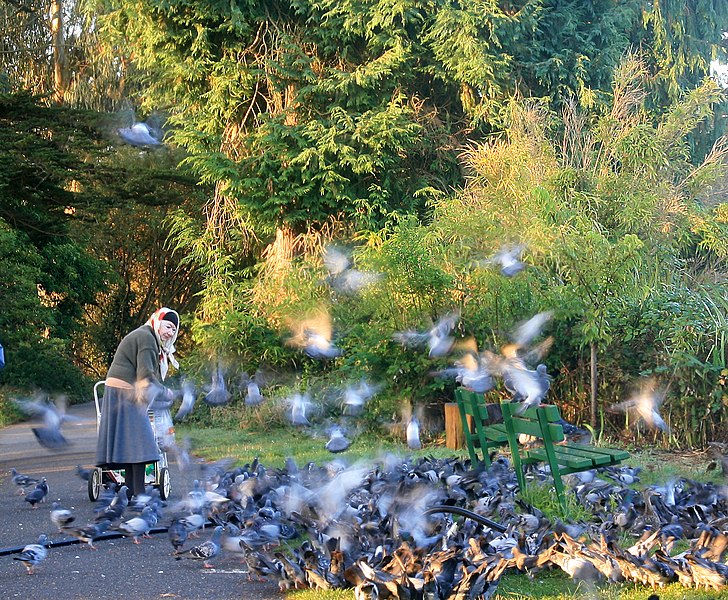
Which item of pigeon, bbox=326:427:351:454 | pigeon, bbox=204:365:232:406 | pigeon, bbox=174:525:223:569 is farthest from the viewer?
pigeon, bbox=204:365:232:406

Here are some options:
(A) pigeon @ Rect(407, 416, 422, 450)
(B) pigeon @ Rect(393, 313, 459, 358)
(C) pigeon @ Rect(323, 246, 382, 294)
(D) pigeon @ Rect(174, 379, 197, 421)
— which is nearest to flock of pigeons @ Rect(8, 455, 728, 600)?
(A) pigeon @ Rect(407, 416, 422, 450)

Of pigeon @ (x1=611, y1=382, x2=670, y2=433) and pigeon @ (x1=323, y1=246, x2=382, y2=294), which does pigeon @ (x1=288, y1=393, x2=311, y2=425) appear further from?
pigeon @ (x1=611, y1=382, x2=670, y2=433)

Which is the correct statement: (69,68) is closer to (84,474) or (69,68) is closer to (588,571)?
(84,474)

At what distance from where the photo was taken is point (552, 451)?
673 cm

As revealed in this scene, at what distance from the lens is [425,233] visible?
1388 centimetres

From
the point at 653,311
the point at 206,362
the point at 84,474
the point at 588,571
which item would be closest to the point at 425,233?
the point at 653,311

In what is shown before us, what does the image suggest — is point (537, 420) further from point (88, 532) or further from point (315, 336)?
point (315, 336)

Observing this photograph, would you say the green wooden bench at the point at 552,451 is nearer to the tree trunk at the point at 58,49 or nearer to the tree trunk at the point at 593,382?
the tree trunk at the point at 593,382

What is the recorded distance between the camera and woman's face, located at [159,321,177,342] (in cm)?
821

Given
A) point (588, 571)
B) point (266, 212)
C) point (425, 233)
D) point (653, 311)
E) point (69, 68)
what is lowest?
point (588, 571)

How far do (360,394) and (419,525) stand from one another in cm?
694

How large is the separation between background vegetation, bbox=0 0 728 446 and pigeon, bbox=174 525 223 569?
6010 mm

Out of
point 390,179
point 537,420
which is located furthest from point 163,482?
point 390,179

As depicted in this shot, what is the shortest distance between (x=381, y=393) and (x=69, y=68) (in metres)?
15.9
